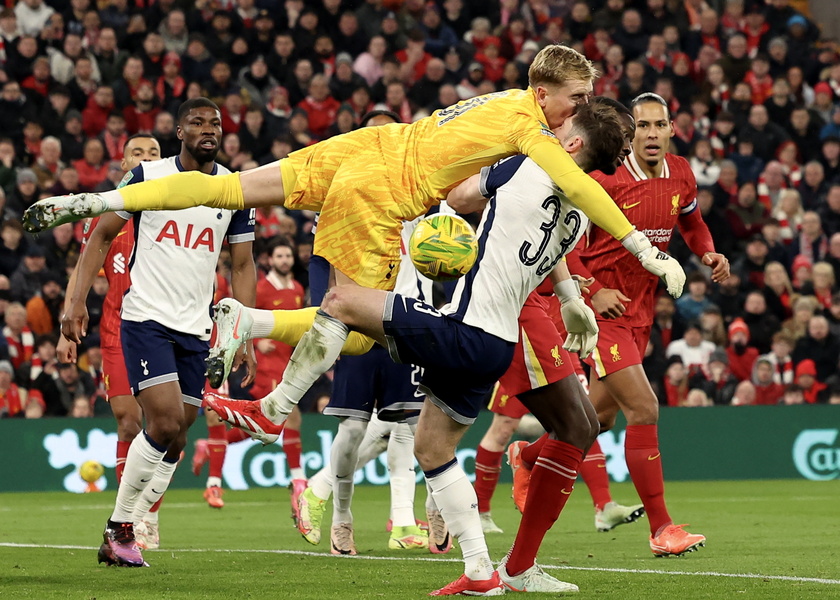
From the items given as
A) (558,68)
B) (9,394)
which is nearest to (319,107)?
(9,394)

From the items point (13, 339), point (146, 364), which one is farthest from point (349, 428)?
point (13, 339)

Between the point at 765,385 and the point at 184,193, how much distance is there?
1236 cm

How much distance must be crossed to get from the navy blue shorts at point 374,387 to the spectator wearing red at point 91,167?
9.49 meters

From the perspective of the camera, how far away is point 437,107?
1988 cm

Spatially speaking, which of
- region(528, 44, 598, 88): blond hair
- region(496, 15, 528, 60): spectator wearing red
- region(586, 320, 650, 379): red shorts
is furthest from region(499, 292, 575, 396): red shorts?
region(496, 15, 528, 60): spectator wearing red

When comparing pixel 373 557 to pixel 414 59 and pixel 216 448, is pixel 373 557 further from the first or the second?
pixel 414 59

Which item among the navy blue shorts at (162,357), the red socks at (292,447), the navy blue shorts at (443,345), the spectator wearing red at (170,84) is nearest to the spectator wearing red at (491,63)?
the spectator wearing red at (170,84)

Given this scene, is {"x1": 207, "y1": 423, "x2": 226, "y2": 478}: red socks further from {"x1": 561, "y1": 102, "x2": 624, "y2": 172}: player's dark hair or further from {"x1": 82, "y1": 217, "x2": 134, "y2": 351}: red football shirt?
{"x1": 561, "y1": 102, "x2": 624, "y2": 172}: player's dark hair

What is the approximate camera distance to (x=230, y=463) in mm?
15648

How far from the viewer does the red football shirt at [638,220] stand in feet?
29.1

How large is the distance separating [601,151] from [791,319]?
12.5 metres

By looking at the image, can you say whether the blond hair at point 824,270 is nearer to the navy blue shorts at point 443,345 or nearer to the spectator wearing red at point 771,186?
the spectator wearing red at point 771,186

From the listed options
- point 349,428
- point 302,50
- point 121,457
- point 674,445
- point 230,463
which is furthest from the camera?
point 302,50

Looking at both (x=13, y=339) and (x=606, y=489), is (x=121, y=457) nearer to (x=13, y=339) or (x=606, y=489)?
(x=606, y=489)
